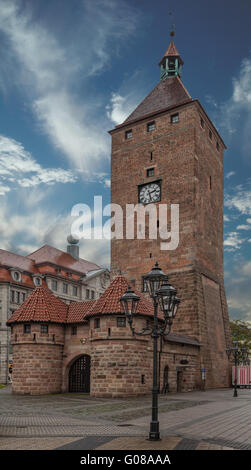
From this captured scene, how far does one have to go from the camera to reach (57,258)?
65188 mm

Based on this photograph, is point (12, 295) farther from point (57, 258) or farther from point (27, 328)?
point (27, 328)

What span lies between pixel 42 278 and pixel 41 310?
2925cm

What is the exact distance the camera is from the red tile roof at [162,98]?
46.0 meters

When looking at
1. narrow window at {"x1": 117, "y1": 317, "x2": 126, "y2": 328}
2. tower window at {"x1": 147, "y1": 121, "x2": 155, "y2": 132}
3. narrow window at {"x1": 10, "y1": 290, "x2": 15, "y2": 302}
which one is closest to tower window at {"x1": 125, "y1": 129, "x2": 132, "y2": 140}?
tower window at {"x1": 147, "y1": 121, "x2": 155, "y2": 132}

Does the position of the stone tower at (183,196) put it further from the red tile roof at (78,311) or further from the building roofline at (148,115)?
the red tile roof at (78,311)

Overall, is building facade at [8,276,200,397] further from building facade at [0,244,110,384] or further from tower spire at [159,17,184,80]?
tower spire at [159,17,184,80]

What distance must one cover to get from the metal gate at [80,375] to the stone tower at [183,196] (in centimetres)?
1011

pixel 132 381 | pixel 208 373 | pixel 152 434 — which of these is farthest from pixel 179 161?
pixel 152 434

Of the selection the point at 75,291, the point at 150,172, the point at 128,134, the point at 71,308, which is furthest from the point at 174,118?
the point at 75,291

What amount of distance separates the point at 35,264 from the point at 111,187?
20561mm

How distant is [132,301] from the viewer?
45.4ft

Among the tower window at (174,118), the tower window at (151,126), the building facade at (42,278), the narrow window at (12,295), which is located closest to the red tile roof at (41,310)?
the building facade at (42,278)
